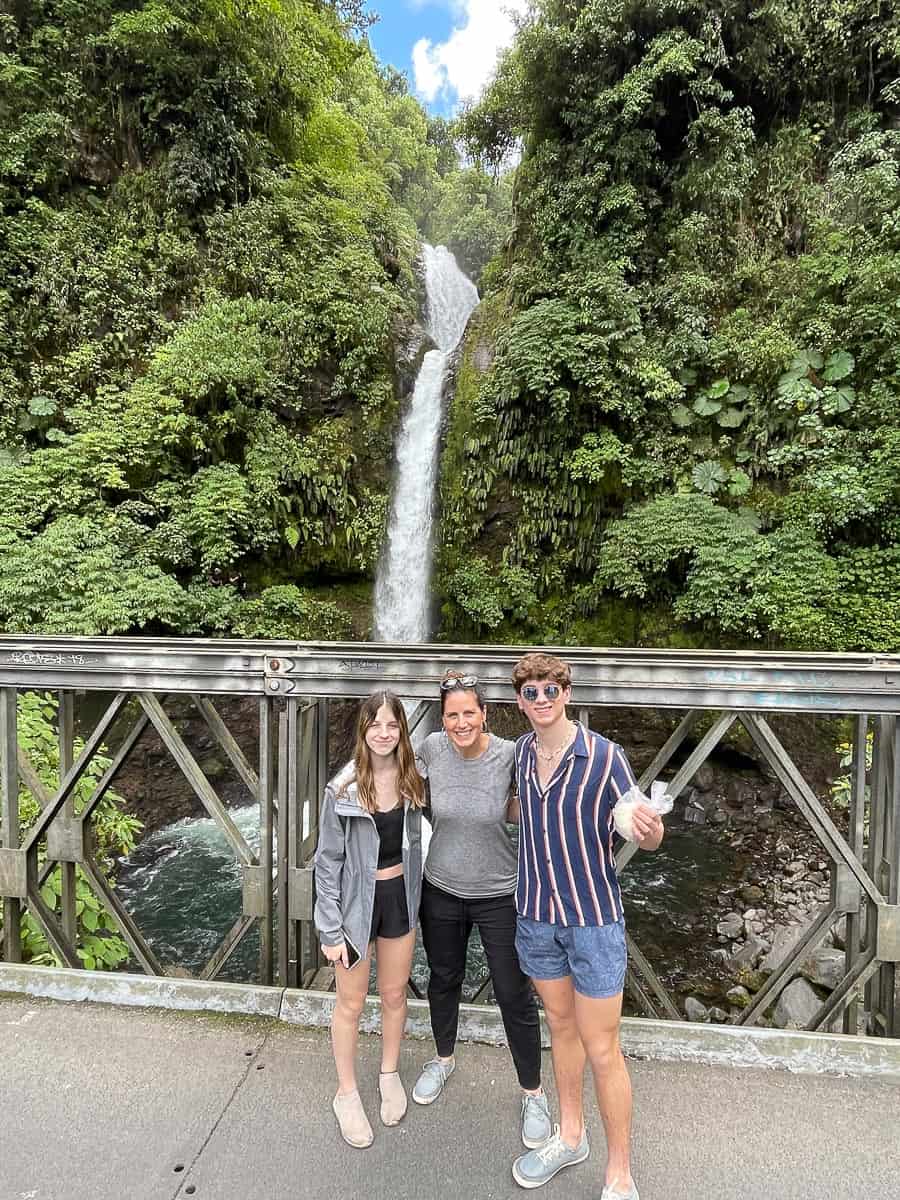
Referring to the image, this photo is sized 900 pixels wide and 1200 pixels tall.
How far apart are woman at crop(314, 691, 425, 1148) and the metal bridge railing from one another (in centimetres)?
49

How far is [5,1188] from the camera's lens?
6.14 ft

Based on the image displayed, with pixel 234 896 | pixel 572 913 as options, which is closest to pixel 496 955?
pixel 572 913

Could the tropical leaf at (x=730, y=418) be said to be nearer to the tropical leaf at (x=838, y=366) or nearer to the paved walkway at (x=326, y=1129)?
the tropical leaf at (x=838, y=366)

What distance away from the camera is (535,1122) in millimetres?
2047

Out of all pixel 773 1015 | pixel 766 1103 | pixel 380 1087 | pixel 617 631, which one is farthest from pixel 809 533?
pixel 380 1087

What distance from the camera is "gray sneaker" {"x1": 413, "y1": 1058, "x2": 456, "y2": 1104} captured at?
2211 millimetres

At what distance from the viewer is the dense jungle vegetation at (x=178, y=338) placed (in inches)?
386

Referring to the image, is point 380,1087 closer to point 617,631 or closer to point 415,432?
point 617,631

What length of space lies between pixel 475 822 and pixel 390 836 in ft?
1.01

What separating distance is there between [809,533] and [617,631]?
10.6 ft

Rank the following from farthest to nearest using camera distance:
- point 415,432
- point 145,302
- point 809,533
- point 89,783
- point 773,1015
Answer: point 415,432 → point 145,302 → point 809,533 → point 773,1015 → point 89,783

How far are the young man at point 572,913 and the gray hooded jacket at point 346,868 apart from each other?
1.73 feet

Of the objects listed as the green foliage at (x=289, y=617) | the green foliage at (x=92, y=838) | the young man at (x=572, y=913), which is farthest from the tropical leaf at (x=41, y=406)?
the young man at (x=572, y=913)

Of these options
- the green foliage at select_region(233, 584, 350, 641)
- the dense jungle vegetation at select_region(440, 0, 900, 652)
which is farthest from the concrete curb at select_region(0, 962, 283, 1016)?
the dense jungle vegetation at select_region(440, 0, 900, 652)
